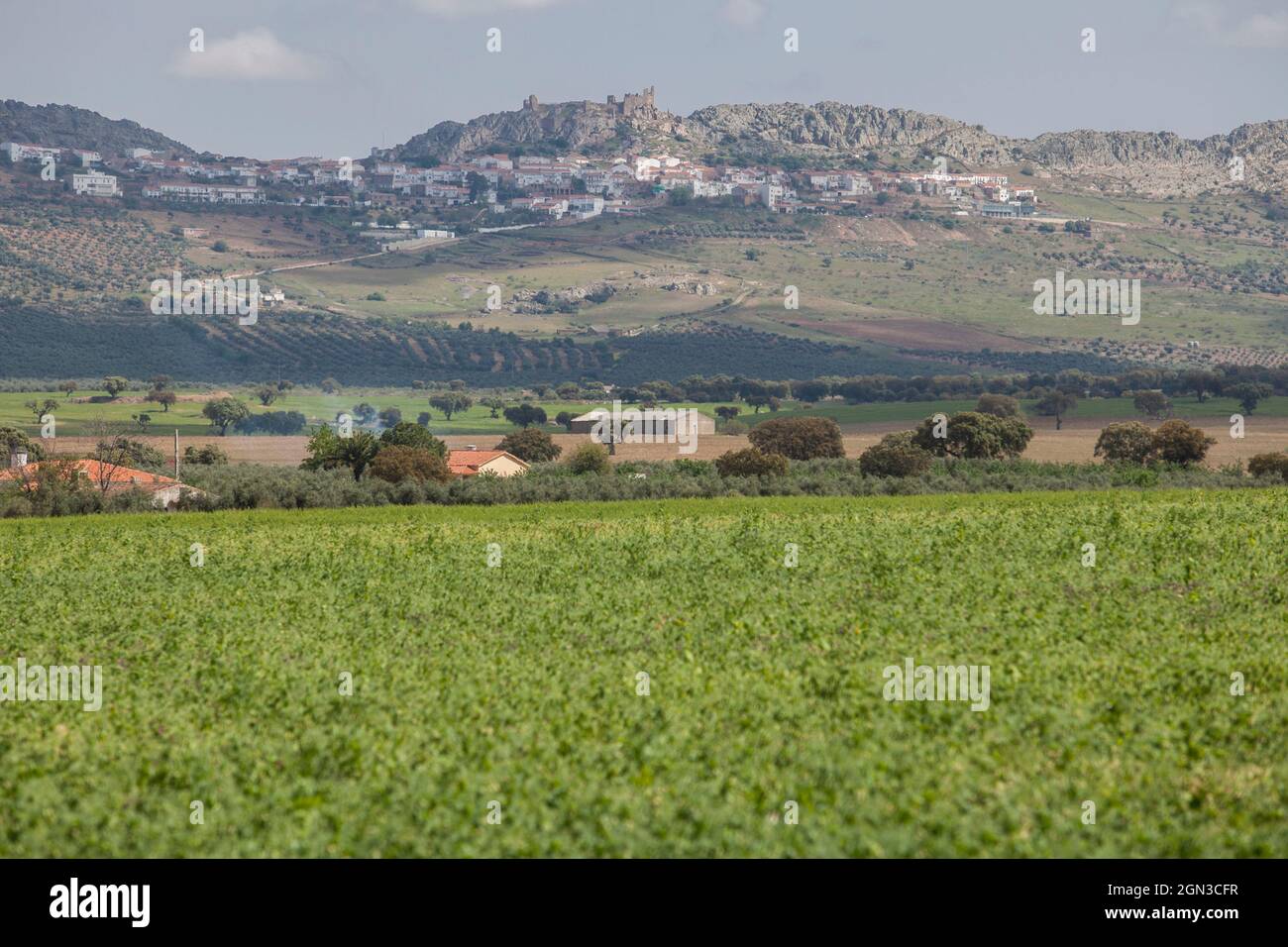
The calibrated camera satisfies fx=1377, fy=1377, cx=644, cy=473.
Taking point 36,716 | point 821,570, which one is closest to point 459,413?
point 821,570

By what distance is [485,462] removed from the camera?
86.6m

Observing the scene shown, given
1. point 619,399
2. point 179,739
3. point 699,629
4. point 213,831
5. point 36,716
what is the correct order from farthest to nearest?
1. point 619,399
2. point 699,629
3. point 36,716
4. point 179,739
5. point 213,831

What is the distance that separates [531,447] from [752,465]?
86.7 ft

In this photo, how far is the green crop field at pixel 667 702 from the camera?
1282 centimetres

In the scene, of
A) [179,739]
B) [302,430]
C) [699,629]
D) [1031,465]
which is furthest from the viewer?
[302,430]

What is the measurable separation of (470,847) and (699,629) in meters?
10.5

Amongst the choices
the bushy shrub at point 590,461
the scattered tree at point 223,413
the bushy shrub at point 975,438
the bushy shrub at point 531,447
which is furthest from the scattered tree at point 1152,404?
the scattered tree at point 223,413

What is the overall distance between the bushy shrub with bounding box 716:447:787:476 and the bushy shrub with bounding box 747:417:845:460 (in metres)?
15.6

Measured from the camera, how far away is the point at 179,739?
1592 centimetres

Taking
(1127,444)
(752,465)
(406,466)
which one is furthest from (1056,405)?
(406,466)

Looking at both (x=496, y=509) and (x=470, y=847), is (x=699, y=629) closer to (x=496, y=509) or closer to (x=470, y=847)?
(x=470, y=847)

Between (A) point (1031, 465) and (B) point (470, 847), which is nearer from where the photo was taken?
(B) point (470, 847)

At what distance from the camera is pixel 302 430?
135 m

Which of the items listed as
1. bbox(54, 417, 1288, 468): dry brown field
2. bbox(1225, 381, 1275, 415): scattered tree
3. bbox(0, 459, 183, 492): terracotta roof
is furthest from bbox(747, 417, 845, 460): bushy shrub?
bbox(1225, 381, 1275, 415): scattered tree
